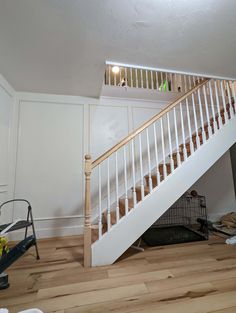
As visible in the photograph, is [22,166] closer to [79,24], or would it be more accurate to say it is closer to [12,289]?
→ [12,289]

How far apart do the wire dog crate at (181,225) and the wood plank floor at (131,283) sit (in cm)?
36

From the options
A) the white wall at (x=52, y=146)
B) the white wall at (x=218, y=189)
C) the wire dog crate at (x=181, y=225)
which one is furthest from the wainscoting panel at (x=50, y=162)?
the white wall at (x=218, y=189)

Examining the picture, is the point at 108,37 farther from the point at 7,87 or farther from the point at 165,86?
the point at 165,86

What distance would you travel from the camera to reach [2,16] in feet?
4.63

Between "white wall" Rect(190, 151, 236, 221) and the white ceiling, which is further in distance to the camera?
"white wall" Rect(190, 151, 236, 221)

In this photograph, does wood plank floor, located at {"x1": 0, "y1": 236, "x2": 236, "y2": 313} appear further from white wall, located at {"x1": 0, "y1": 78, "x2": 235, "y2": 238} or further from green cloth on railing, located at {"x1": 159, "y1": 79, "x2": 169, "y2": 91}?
green cloth on railing, located at {"x1": 159, "y1": 79, "x2": 169, "y2": 91}

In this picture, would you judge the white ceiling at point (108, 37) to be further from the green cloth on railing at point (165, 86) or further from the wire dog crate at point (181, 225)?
the wire dog crate at point (181, 225)

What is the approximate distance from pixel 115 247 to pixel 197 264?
873 millimetres

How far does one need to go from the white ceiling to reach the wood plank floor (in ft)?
7.51

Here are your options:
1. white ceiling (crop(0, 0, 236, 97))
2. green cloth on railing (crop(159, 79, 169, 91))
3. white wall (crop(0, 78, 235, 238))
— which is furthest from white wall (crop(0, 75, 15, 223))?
green cloth on railing (crop(159, 79, 169, 91))

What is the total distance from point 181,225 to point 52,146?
2696mm

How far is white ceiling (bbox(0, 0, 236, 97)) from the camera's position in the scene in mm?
1379

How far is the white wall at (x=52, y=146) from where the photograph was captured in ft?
8.30

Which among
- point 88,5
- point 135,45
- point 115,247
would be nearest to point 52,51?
point 88,5
